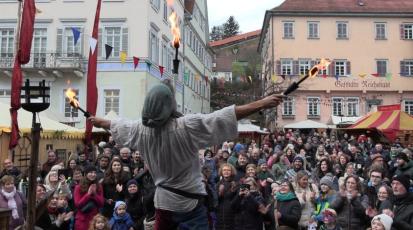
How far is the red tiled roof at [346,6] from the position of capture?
41.7 m

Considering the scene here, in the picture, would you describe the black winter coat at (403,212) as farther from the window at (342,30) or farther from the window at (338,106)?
the window at (342,30)

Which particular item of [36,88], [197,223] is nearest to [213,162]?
[36,88]

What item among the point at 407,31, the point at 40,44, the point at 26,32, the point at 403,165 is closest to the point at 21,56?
the point at 26,32

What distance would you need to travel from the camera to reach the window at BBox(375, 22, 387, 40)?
4156cm

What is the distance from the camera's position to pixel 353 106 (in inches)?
1617

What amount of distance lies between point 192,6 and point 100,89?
48.3ft

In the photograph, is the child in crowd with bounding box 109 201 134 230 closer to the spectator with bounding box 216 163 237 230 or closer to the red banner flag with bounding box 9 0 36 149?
the spectator with bounding box 216 163 237 230

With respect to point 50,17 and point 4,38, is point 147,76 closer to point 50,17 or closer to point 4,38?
point 50,17

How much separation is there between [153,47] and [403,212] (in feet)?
74.6

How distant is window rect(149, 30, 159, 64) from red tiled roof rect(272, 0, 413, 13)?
15.5m

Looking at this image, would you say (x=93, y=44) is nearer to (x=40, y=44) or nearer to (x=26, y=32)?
(x=26, y=32)

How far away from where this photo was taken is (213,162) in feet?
37.8

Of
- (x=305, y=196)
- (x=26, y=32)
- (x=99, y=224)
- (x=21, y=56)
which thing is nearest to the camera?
(x=99, y=224)

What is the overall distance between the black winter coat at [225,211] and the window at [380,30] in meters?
37.3
